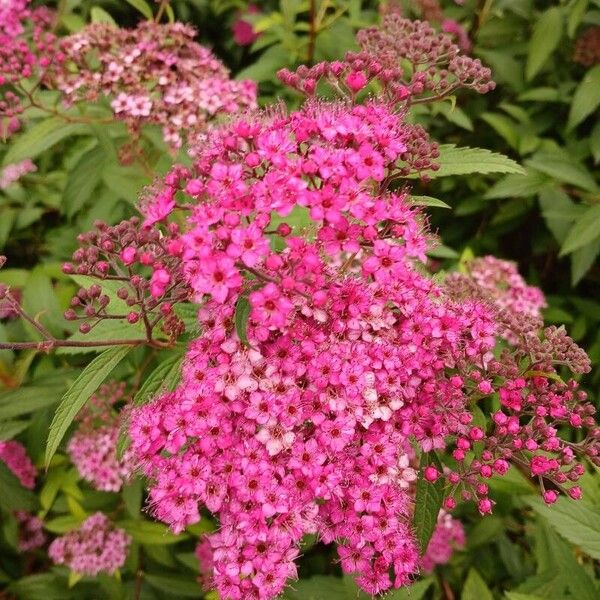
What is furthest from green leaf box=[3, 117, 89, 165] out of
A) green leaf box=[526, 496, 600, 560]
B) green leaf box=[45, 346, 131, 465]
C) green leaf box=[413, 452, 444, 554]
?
green leaf box=[526, 496, 600, 560]

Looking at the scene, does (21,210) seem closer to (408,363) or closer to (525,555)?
(408,363)

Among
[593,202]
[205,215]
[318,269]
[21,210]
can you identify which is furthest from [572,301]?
[21,210]

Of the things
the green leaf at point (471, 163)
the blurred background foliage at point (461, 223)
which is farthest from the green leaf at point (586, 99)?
the green leaf at point (471, 163)

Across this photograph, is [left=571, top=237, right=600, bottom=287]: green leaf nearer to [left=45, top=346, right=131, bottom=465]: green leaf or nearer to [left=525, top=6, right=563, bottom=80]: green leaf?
[left=525, top=6, right=563, bottom=80]: green leaf

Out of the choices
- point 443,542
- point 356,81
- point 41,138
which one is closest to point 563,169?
point 356,81

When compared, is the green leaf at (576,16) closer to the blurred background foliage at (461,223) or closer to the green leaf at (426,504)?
the blurred background foliage at (461,223)

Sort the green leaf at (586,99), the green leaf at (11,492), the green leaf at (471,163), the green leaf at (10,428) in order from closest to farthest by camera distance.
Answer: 1. the green leaf at (471,163)
2. the green leaf at (10,428)
3. the green leaf at (11,492)
4. the green leaf at (586,99)

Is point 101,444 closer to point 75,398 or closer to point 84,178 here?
point 75,398
